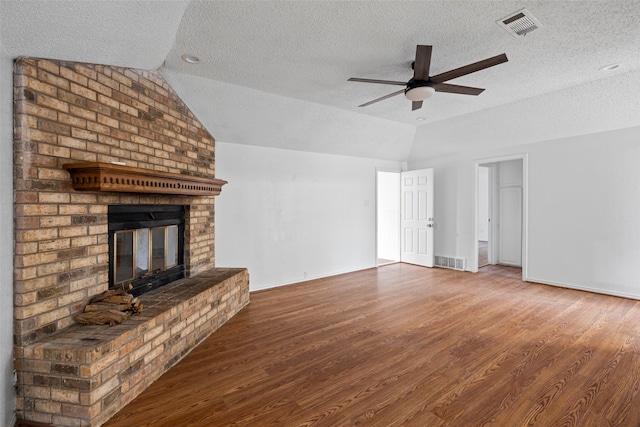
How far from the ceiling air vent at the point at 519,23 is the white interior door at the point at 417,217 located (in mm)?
3707

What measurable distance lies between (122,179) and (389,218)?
5.86m

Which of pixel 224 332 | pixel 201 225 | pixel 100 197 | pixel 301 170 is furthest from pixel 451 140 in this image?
pixel 100 197

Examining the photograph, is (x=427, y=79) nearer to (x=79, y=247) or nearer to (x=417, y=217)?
(x=79, y=247)

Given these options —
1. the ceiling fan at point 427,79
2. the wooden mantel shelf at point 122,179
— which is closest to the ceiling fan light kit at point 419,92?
the ceiling fan at point 427,79

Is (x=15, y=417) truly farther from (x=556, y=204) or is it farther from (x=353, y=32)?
(x=556, y=204)

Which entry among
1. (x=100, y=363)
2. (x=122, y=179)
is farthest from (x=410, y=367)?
(x=122, y=179)

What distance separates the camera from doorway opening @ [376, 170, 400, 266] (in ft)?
22.3

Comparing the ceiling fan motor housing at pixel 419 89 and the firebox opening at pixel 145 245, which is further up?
the ceiling fan motor housing at pixel 419 89

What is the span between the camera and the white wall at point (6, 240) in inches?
65.7

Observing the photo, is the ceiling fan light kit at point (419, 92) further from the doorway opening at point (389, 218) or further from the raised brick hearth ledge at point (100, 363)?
the doorway opening at point (389, 218)

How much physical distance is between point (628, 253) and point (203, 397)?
5515mm

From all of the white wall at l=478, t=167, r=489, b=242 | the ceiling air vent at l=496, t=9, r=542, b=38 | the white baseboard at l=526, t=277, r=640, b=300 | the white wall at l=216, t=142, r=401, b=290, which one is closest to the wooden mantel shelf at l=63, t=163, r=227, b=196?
the white wall at l=216, t=142, r=401, b=290

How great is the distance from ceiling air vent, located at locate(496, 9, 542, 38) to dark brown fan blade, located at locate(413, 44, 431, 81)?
57 cm

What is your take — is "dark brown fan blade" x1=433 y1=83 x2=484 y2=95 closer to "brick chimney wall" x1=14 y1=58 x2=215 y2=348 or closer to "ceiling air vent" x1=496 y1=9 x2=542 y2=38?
"ceiling air vent" x1=496 y1=9 x2=542 y2=38
